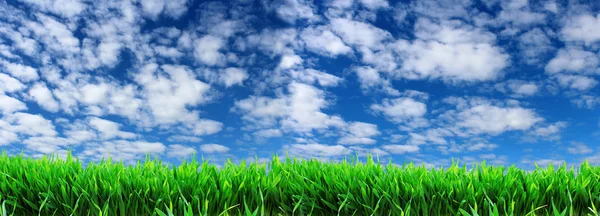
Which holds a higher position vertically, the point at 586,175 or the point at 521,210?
A: the point at 586,175

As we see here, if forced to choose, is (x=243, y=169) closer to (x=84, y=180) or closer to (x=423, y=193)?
(x=84, y=180)

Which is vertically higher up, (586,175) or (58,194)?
(586,175)

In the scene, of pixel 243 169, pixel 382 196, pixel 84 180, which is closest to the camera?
pixel 382 196

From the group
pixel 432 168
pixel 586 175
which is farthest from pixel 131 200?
pixel 586 175

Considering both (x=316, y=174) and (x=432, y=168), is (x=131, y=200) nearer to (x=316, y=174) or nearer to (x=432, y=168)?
(x=316, y=174)

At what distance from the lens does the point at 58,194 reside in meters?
3.94

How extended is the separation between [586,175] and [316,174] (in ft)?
7.67

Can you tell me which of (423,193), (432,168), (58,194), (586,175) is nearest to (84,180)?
(58,194)

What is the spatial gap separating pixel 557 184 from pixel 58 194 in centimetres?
375

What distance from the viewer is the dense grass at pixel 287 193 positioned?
3.82 metres

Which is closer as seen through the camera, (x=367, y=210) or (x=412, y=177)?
(x=367, y=210)

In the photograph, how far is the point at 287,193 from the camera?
156 inches

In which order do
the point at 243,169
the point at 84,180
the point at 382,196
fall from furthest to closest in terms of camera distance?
the point at 243,169 < the point at 84,180 < the point at 382,196

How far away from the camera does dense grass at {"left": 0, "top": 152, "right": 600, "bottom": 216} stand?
3818 mm
